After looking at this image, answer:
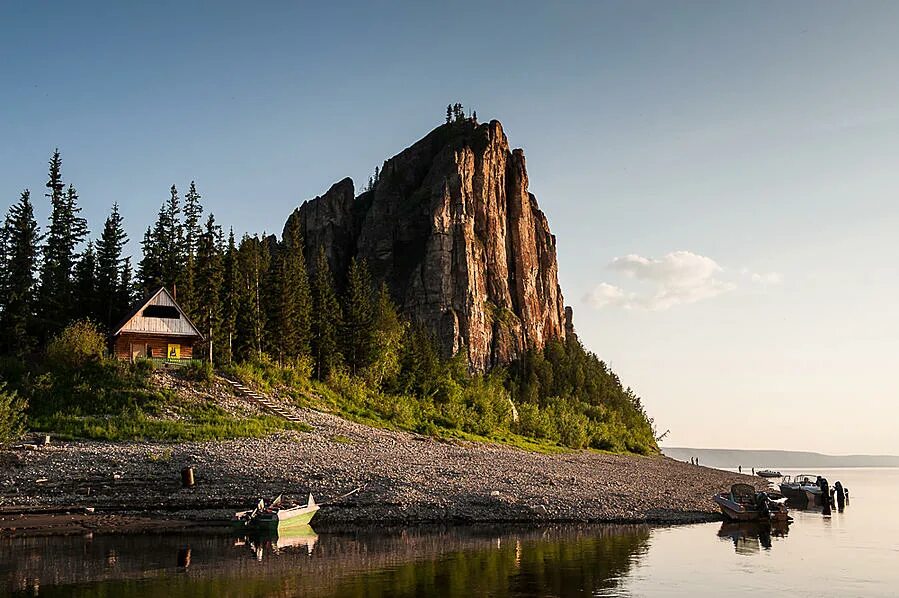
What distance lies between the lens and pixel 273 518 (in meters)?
33.0

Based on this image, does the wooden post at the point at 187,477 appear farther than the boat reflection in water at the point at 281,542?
Yes

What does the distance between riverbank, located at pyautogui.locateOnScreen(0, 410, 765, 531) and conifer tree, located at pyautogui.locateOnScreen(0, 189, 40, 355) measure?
28056 millimetres

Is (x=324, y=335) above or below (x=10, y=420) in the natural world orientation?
above

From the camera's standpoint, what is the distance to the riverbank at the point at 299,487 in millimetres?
36438

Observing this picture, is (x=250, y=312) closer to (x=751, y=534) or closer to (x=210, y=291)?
(x=210, y=291)

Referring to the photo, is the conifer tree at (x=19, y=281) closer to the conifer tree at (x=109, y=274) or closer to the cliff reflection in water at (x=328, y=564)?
the conifer tree at (x=109, y=274)

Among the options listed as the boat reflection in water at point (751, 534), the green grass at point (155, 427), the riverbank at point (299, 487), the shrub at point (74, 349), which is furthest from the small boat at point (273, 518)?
the shrub at point (74, 349)

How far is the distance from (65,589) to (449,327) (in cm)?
10092

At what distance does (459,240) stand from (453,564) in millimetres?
106139

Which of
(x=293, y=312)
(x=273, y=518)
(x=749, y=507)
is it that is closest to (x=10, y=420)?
(x=273, y=518)

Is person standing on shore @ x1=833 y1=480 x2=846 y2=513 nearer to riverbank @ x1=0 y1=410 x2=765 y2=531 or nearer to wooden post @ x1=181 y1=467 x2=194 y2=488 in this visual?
riverbank @ x1=0 y1=410 x2=765 y2=531

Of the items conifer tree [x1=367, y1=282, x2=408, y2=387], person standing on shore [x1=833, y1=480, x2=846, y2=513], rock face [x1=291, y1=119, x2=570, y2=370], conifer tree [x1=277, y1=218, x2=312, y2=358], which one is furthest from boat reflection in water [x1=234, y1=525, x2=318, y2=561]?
rock face [x1=291, y1=119, x2=570, y2=370]

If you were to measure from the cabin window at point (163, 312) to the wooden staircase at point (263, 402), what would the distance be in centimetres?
631

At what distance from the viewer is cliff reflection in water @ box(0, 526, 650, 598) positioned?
23.5 meters
